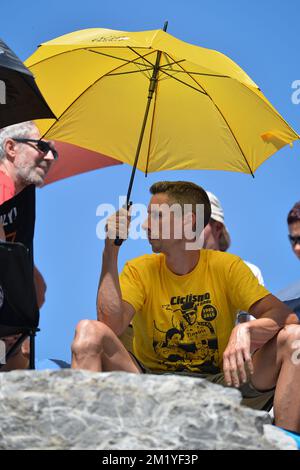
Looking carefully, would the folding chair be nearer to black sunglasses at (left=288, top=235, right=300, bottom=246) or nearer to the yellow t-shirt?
the yellow t-shirt

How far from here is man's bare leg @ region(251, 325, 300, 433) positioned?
12.2ft

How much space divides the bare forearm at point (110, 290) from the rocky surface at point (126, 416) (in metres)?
1.46

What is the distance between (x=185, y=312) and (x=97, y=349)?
0.70m

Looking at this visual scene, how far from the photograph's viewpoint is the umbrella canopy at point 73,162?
6090 mm

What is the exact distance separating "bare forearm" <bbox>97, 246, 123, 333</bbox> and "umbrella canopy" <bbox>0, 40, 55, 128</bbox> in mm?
878

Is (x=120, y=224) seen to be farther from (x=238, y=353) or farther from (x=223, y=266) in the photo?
(x=238, y=353)

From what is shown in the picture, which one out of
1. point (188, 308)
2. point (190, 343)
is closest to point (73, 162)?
point (188, 308)

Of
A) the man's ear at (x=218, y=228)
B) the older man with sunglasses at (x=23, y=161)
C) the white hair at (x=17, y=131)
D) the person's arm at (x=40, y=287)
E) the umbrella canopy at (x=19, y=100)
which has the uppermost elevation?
the umbrella canopy at (x=19, y=100)

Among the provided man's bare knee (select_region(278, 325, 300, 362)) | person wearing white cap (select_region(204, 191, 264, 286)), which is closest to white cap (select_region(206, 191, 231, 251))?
person wearing white cap (select_region(204, 191, 264, 286))

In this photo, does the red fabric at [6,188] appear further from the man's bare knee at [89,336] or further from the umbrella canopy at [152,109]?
the man's bare knee at [89,336]

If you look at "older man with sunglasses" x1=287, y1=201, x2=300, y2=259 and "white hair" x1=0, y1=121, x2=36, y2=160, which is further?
"older man with sunglasses" x1=287, y1=201, x2=300, y2=259

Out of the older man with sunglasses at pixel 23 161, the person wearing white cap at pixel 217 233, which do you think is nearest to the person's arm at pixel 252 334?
the older man with sunglasses at pixel 23 161

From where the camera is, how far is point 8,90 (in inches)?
181

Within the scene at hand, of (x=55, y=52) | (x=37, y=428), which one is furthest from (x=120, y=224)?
(x=37, y=428)
